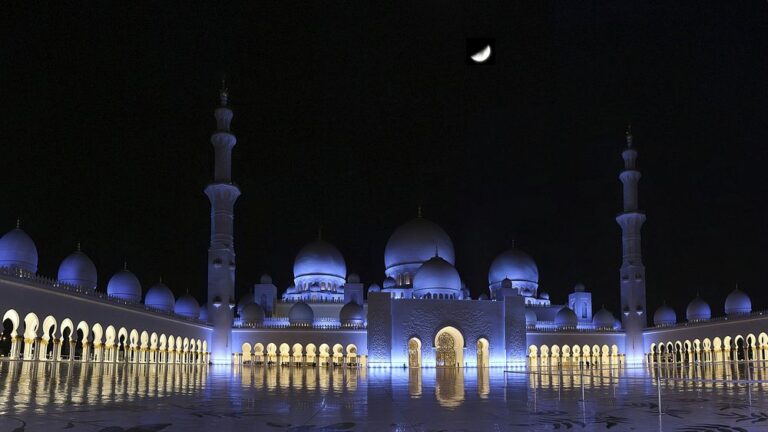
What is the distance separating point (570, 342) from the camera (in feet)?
111

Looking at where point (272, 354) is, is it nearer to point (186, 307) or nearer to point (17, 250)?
point (186, 307)

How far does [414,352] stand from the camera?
98.5ft

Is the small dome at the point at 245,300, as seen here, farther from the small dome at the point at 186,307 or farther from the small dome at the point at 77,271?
the small dome at the point at 77,271

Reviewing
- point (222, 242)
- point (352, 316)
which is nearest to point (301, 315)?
point (352, 316)

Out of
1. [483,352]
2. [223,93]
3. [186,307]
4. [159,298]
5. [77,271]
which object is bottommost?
[483,352]

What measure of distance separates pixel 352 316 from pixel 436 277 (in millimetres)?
4153

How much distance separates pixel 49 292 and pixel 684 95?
2246 cm

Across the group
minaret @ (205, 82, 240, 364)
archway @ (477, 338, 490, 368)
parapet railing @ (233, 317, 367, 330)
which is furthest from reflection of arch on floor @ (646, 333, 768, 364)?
minaret @ (205, 82, 240, 364)

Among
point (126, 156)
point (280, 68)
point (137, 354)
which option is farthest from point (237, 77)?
point (137, 354)

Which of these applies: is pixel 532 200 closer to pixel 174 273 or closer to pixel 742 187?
pixel 742 187

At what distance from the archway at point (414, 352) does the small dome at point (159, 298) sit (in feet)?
34.0

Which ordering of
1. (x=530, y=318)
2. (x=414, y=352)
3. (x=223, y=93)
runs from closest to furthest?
1. (x=414, y=352)
2. (x=223, y=93)
3. (x=530, y=318)

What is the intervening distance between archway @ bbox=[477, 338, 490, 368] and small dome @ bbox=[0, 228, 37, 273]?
17146 mm

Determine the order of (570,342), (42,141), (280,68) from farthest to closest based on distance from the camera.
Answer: (570,342) → (280,68) → (42,141)
